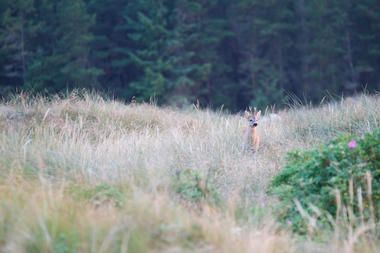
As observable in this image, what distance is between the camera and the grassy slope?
4.70 meters

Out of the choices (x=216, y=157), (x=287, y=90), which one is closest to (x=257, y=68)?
(x=287, y=90)

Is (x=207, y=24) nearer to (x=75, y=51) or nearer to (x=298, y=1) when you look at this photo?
(x=298, y=1)

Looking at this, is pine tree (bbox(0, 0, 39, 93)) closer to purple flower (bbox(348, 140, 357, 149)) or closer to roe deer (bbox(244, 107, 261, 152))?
roe deer (bbox(244, 107, 261, 152))

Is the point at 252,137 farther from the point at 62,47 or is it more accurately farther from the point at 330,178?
the point at 62,47

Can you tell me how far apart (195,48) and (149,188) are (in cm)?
2750

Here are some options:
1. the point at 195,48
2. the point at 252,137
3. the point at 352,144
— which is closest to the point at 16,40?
the point at 195,48

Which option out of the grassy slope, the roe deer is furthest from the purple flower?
the roe deer

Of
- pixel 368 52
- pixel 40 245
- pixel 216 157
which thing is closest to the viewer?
pixel 40 245

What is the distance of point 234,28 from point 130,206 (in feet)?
98.2

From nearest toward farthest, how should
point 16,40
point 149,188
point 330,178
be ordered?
point 149,188 < point 330,178 < point 16,40

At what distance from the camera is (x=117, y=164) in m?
7.52

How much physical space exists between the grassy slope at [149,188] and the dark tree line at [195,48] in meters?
Answer: 17.6

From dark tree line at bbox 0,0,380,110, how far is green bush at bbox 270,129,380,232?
22627 millimetres

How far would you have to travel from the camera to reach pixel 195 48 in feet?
109
